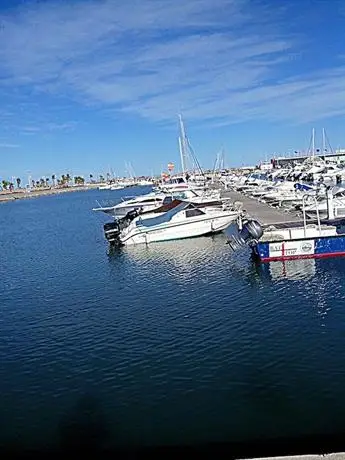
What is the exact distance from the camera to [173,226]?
158ft

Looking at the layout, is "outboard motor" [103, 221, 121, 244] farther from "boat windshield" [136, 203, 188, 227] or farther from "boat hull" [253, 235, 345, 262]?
"boat hull" [253, 235, 345, 262]

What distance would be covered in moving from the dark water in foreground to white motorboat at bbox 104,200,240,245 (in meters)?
11.7

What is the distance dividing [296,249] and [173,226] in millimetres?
16268

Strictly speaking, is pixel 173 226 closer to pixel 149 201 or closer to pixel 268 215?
pixel 268 215

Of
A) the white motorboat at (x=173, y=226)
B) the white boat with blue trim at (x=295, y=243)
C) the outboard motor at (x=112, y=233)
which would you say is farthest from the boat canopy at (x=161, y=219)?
the white boat with blue trim at (x=295, y=243)

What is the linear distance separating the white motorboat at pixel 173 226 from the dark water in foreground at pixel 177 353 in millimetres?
11718

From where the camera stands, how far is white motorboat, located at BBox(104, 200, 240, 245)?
4816 centimetres

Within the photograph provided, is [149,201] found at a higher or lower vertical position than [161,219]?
higher

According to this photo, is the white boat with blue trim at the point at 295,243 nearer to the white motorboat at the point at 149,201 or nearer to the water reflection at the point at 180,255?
the water reflection at the point at 180,255

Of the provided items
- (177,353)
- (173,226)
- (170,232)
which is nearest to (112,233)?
(170,232)

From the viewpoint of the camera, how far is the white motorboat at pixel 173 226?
158ft

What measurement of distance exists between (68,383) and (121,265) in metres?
22.2

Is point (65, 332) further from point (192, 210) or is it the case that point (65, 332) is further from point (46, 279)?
point (192, 210)

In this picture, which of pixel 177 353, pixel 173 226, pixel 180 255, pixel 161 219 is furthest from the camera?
pixel 161 219
